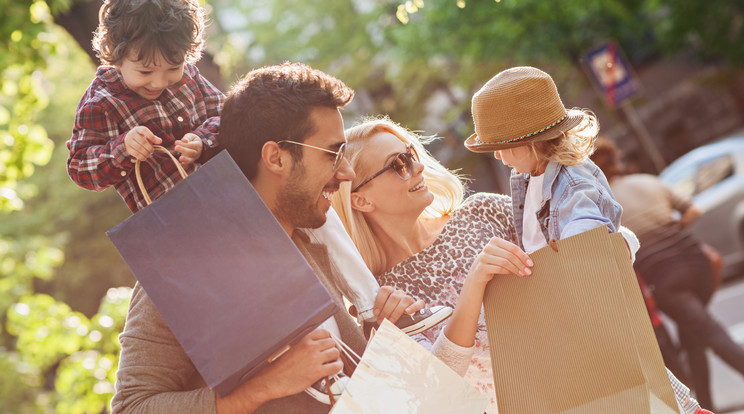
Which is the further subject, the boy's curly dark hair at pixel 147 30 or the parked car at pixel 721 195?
the parked car at pixel 721 195

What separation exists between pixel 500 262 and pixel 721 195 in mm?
8266

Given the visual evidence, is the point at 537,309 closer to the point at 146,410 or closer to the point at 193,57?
the point at 146,410

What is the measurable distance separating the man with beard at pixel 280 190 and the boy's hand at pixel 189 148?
0.08 metres

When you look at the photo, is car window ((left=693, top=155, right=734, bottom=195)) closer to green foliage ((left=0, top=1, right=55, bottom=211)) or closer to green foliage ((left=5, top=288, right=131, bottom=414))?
green foliage ((left=5, top=288, right=131, bottom=414))

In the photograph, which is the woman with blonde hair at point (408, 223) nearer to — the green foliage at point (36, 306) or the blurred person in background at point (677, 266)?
the green foliage at point (36, 306)

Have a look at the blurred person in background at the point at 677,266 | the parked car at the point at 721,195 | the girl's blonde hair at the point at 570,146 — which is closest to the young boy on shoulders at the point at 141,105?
the girl's blonde hair at the point at 570,146

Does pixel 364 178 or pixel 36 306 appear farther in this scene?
pixel 36 306

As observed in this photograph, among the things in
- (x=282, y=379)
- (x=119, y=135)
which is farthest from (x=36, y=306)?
(x=282, y=379)

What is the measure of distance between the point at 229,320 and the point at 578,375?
2.62 feet

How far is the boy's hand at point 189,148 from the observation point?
1.84 metres

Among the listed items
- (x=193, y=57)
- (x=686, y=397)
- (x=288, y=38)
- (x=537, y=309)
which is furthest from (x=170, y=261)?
(x=288, y=38)

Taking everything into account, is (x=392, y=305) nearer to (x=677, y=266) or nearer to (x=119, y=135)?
(x=119, y=135)

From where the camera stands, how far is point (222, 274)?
5.31ft

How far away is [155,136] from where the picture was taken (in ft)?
5.90
